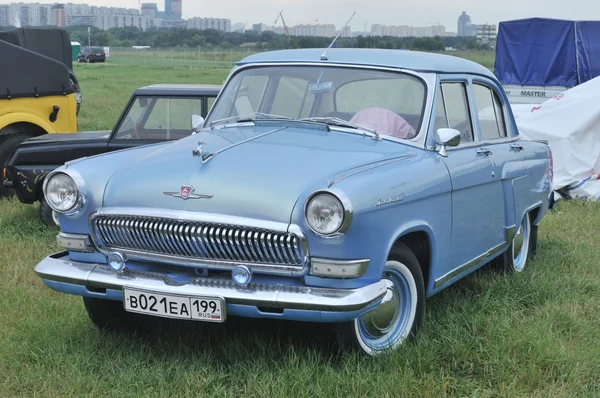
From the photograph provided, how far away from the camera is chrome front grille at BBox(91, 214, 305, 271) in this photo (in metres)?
3.83

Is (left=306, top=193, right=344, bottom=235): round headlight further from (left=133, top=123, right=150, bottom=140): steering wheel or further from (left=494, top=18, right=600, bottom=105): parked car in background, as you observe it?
(left=494, top=18, right=600, bottom=105): parked car in background

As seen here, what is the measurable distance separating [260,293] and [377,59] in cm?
196

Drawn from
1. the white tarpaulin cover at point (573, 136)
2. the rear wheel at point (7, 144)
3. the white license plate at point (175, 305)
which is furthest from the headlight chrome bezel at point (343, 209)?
the white tarpaulin cover at point (573, 136)

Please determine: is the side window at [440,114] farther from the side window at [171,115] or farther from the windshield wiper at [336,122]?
the side window at [171,115]

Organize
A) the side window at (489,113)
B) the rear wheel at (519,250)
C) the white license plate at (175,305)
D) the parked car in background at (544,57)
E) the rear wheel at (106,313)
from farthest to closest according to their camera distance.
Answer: the parked car in background at (544,57) → the rear wheel at (519,250) → the side window at (489,113) → the rear wheel at (106,313) → the white license plate at (175,305)

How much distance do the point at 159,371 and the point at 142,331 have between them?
753 mm

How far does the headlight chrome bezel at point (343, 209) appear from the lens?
3.73 metres

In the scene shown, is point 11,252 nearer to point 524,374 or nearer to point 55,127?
point 55,127

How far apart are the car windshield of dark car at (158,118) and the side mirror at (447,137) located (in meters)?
3.31

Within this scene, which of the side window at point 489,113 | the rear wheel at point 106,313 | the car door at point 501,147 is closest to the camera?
the rear wheel at point 106,313

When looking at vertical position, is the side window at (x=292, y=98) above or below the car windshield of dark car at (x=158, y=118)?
above

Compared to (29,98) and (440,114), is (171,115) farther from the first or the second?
(440,114)

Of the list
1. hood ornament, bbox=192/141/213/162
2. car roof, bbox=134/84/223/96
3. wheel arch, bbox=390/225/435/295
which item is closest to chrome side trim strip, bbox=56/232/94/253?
hood ornament, bbox=192/141/213/162

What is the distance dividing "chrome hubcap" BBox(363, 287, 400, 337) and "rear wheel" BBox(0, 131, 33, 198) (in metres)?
5.90
